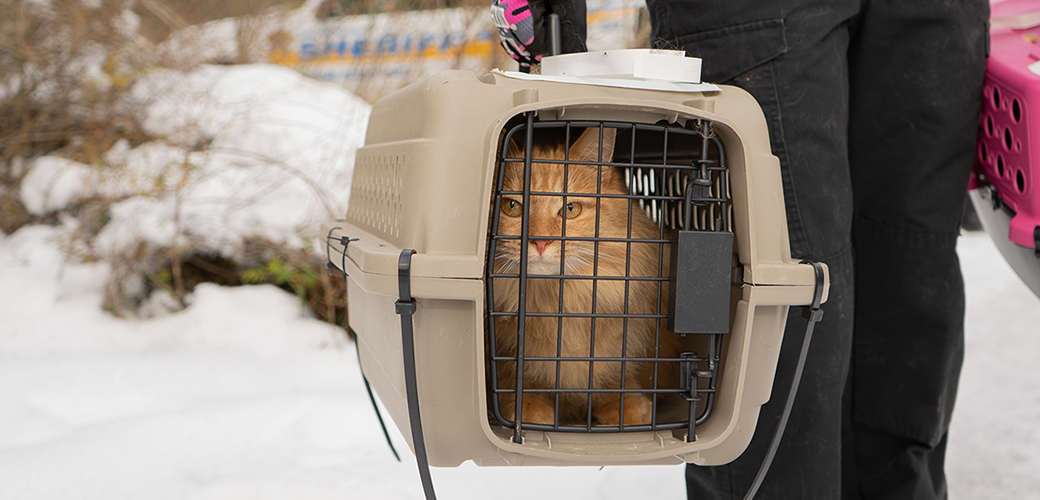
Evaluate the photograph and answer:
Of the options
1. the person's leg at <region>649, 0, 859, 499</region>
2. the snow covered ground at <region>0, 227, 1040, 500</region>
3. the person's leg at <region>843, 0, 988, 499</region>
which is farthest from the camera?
the snow covered ground at <region>0, 227, 1040, 500</region>

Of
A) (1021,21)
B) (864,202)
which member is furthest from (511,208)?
(1021,21)

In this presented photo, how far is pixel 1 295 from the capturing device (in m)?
2.75

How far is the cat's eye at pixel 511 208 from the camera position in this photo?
3.39ft

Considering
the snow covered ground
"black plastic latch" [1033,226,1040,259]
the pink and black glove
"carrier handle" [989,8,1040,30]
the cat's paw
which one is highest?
"carrier handle" [989,8,1040,30]

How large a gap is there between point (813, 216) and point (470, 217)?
671 mm

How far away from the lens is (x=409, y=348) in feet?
2.59

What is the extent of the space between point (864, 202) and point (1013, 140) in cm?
28

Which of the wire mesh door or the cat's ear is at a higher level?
the cat's ear

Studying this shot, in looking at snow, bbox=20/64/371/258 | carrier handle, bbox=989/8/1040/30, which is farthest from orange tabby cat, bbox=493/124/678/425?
snow, bbox=20/64/371/258

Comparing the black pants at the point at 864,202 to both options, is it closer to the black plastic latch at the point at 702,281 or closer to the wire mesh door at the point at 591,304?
the wire mesh door at the point at 591,304

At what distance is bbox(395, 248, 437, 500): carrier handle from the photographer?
29.7 inches

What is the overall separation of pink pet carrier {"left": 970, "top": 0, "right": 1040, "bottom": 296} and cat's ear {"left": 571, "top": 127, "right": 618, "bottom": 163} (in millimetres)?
734

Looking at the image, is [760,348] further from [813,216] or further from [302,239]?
[302,239]

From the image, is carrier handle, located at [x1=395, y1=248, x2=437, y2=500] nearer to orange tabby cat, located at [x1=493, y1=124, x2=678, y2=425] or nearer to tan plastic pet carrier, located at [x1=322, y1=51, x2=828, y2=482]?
tan plastic pet carrier, located at [x1=322, y1=51, x2=828, y2=482]
